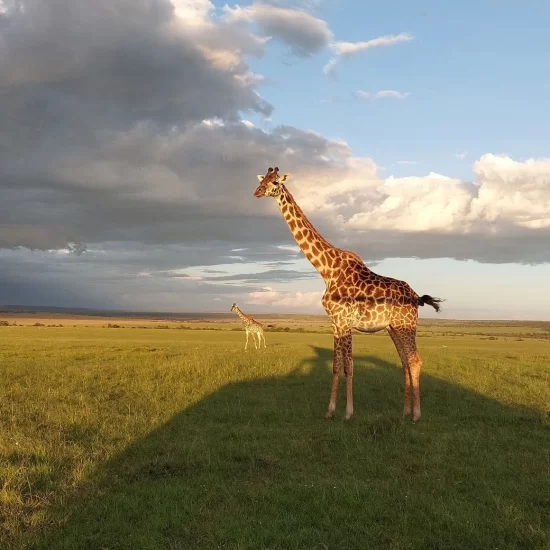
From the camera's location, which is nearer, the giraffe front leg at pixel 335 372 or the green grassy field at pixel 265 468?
the green grassy field at pixel 265 468

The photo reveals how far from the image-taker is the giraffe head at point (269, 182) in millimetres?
12086

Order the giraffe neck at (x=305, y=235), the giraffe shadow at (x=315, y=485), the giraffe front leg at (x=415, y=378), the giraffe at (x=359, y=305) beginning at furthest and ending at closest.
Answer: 1. the giraffe neck at (x=305, y=235)
2. the giraffe at (x=359, y=305)
3. the giraffe front leg at (x=415, y=378)
4. the giraffe shadow at (x=315, y=485)

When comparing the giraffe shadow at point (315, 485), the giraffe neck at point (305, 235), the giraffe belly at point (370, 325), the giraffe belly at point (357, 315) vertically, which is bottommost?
the giraffe shadow at point (315, 485)

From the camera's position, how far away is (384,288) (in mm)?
11883

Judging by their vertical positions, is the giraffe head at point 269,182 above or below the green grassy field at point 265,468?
above

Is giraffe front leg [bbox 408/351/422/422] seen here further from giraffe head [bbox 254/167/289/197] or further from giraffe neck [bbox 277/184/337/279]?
giraffe head [bbox 254/167/289/197]

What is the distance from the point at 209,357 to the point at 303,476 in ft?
48.7

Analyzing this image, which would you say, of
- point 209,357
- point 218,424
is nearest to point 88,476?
point 218,424

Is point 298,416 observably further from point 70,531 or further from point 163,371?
point 163,371

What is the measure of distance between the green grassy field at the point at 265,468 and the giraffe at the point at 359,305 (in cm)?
111

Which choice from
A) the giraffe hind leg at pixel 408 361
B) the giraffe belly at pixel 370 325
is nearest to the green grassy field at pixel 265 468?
the giraffe hind leg at pixel 408 361

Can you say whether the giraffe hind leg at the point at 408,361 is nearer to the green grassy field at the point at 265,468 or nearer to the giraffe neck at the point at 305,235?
the green grassy field at the point at 265,468

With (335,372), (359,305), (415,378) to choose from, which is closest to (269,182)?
(359,305)

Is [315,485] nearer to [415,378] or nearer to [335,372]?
[335,372]
